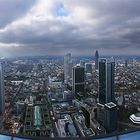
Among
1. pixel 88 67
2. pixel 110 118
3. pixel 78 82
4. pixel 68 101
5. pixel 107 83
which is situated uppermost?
pixel 88 67

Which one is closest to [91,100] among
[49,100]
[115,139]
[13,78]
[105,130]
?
[49,100]

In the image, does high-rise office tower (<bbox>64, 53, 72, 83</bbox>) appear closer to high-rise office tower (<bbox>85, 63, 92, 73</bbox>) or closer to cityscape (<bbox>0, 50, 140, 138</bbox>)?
cityscape (<bbox>0, 50, 140, 138</bbox>)

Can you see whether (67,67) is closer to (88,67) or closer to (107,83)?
(88,67)

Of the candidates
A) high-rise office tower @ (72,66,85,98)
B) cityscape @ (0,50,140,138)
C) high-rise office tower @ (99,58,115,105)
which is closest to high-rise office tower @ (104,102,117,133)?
cityscape @ (0,50,140,138)

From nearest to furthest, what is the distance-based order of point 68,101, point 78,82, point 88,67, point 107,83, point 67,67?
point 107,83
point 68,101
point 78,82
point 67,67
point 88,67

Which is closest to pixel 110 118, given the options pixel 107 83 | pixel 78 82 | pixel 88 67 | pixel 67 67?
pixel 107 83

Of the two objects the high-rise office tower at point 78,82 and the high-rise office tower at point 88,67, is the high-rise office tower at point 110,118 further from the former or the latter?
the high-rise office tower at point 88,67

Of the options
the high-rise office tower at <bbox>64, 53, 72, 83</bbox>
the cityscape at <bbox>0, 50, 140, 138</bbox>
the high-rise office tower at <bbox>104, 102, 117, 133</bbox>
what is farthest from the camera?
the high-rise office tower at <bbox>64, 53, 72, 83</bbox>
